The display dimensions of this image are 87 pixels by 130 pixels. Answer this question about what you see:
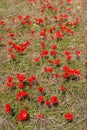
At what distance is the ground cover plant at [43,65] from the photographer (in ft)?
17.3

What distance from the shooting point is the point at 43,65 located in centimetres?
629

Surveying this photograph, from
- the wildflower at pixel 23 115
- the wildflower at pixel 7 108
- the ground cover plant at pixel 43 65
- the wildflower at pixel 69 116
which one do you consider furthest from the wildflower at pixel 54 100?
the wildflower at pixel 7 108

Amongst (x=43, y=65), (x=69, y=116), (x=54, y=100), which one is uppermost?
(x=43, y=65)

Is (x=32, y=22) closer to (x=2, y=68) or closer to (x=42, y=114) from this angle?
(x=2, y=68)

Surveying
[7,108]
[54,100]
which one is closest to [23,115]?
[7,108]

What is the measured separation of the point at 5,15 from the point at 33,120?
375cm

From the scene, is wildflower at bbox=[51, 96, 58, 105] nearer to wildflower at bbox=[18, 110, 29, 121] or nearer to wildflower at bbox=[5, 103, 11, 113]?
wildflower at bbox=[18, 110, 29, 121]

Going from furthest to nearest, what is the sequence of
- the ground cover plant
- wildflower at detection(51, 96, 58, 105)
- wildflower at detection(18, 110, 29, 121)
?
wildflower at detection(51, 96, 58, 105) < the ground cover plant < wildflower at detection(18, 110, 29, 121)

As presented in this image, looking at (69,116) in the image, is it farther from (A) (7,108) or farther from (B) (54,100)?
(A) (7,108)

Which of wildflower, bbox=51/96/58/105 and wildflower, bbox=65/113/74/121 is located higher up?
wildflower, bbox=51/96/58/105

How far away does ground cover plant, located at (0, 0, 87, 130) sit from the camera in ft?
17.3

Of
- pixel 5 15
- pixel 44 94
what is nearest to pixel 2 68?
pixel 44 94

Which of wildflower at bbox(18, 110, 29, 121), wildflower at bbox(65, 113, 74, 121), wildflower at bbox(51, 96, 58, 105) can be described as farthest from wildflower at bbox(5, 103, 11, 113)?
wildflower at bbox(65, 113, 74, 121)

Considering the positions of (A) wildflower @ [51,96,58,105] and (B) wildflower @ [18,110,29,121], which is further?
(A) wildflower @ [51,96,58,105]
